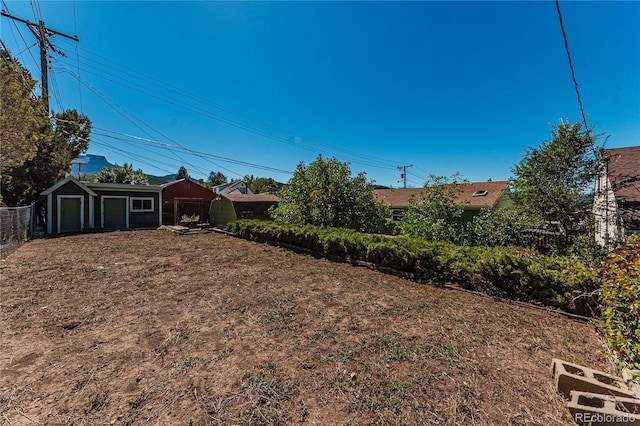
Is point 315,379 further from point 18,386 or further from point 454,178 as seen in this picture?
point 454,178

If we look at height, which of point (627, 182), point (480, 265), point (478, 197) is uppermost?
point (478, 197)

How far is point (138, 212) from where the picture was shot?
15562mm

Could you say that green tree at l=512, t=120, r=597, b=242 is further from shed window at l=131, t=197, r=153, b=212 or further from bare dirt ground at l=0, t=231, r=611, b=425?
shed window at l=131, t=197, r=153, b=212

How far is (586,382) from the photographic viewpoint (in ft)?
7.06

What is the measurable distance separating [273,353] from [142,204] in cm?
1666

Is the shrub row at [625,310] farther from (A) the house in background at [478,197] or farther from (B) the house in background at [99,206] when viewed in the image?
Result: (B) the house in background at [99,206]

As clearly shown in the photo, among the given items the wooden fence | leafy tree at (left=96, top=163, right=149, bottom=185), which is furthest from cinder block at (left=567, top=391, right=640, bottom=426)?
leafy tree at (left=96, top=163, right=149, bottom=185)

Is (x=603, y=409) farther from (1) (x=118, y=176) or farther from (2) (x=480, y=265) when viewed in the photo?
(1) (x=118, y=176)

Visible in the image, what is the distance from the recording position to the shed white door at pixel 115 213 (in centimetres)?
1449

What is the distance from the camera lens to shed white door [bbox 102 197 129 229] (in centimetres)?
1449

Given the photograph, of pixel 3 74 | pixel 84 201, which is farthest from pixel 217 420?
pixel 84 201

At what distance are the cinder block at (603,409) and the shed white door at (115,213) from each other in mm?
18843

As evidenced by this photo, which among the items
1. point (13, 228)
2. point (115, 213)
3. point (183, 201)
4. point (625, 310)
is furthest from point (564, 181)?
point (115, 213)

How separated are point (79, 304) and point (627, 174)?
1415 centimetres
